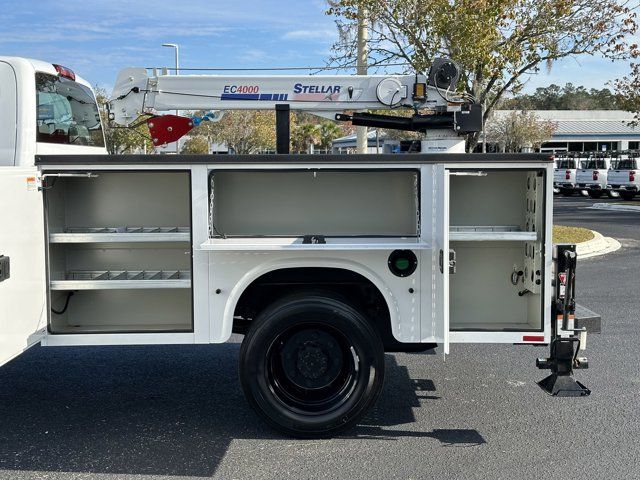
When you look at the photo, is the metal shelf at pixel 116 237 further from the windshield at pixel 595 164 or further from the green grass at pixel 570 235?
the windshield at pixel 595 164

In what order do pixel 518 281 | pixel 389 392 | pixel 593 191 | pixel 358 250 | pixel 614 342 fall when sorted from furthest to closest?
pixel 593 191 → pixel 614 342 → pixel 389 392 → pixel 518 281 → pixel 358 250

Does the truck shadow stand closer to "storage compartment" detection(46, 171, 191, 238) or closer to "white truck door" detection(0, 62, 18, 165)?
"storage compartment" detection(46, 171, 191, 238)

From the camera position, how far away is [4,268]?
408 centimetres

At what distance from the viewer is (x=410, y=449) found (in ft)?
15.3

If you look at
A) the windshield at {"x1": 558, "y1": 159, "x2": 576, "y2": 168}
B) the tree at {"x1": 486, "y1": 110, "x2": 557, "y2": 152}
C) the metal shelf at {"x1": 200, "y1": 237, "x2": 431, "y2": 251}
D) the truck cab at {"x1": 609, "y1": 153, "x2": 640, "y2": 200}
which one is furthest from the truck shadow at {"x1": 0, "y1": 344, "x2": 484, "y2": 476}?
the tree at {"x1": 486, "y1": 110, "x2": 557, "y2": 152}

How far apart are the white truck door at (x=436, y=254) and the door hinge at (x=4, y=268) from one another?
2.47 meters

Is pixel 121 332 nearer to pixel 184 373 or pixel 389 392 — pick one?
pixel 184 373

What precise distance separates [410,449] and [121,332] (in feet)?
6.62

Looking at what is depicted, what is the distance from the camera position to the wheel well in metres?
4.82

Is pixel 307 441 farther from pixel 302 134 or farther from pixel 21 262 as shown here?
pixel 302 134

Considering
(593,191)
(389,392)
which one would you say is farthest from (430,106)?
(593,191)

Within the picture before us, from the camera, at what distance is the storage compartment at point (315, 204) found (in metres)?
5.14

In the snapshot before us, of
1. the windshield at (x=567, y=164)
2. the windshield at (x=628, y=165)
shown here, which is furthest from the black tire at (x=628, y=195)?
the windshield at (x=567, y=164)

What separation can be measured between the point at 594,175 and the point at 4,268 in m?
34.6
